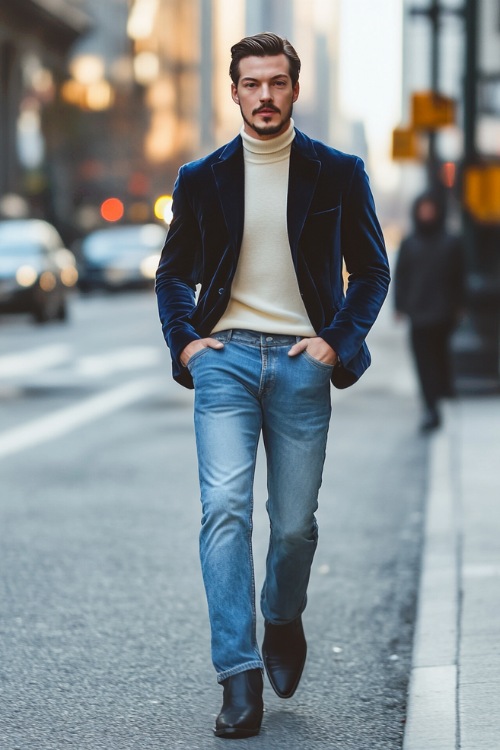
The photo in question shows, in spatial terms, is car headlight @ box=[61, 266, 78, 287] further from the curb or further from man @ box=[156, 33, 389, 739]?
man @ box=[156, 33, 389, 739]

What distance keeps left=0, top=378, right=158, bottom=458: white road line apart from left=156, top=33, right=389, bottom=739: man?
6.78 m

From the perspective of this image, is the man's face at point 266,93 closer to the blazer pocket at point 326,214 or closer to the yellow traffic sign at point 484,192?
the blazer pocket at point 326,214

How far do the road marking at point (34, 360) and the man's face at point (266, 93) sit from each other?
13.9 meters

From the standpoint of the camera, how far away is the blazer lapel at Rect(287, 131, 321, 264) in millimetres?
4477

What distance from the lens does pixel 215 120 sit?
399 ft

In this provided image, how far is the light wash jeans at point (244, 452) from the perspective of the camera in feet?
14.7

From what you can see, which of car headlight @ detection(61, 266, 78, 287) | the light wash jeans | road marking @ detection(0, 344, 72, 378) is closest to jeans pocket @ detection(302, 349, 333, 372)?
the light wash jeans

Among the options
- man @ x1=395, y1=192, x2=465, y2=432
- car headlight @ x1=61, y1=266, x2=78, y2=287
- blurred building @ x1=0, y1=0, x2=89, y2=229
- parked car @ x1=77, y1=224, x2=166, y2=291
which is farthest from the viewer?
blurred building @ x1=0, y1=0, x2=89, y2=229

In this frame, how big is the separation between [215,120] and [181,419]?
359 feet

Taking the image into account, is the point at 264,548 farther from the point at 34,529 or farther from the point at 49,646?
the point at 49,646

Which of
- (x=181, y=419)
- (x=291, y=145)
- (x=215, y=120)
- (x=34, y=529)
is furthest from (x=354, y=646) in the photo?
(x=215, y=120)

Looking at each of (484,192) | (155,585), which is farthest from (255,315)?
(484,192)

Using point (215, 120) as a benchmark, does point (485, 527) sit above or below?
above

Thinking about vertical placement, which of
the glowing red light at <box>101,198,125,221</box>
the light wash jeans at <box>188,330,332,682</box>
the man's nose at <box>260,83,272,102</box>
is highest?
the man's nose at <box>260,83,272,102</box>
